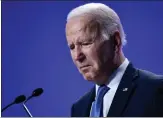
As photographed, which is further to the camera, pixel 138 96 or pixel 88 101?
pixel 88 101

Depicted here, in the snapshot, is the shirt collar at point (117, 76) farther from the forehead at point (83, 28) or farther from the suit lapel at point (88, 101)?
the forehead at point (83, 28)

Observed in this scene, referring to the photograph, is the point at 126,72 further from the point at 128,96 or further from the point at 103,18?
the point at 103,18

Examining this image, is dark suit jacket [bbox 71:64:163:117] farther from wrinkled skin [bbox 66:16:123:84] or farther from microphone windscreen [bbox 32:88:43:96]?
microphone windscreen [bbox 32:88:43:96]

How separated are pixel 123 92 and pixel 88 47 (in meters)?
0.25

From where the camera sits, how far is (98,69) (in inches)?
60.9

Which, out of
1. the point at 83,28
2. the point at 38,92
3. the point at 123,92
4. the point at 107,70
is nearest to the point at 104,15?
the point at 83,28

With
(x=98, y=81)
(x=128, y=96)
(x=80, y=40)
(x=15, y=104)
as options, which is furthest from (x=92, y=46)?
(x=15, y=104)

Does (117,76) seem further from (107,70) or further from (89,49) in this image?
(89,49)

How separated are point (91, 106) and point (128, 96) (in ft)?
0.67

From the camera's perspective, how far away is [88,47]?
154 centimetres

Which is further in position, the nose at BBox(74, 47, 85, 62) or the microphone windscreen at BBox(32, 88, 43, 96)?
the microphone windscreen at BBox(32, 88, 43, 96)

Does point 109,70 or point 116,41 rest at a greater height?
point 116,41

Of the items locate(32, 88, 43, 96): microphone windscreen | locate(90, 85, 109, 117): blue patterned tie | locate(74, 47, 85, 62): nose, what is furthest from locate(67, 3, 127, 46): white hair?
locate(32, 88, 43, 96): microphone windscreen

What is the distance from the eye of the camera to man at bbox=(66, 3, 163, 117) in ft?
4.80
